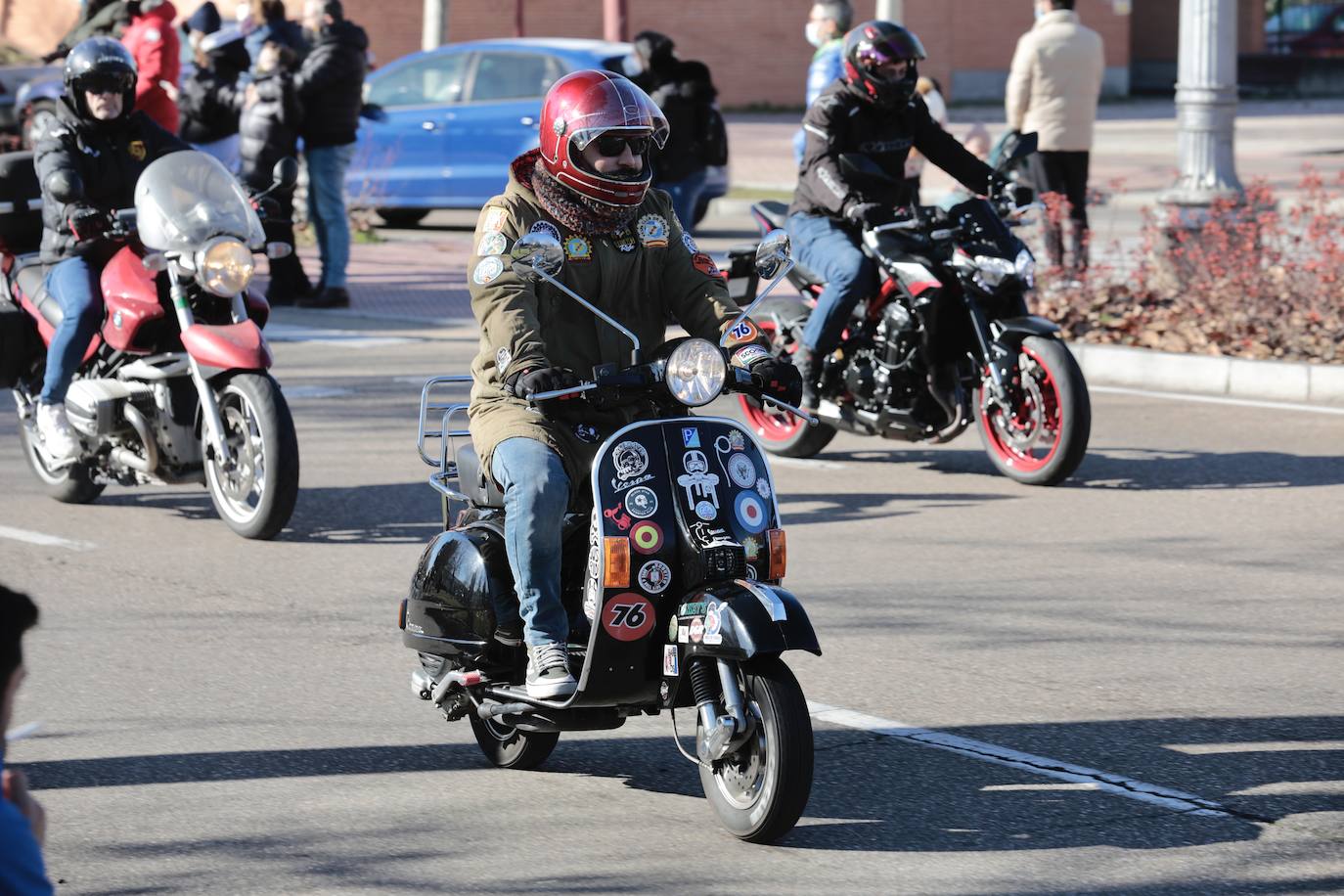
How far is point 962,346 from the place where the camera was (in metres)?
9.63

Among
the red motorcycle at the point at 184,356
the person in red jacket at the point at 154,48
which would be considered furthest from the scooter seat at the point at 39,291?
the person in red jacket at the point at 154,48

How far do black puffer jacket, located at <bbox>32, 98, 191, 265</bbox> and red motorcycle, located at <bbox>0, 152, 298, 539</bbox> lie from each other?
9.0 inches

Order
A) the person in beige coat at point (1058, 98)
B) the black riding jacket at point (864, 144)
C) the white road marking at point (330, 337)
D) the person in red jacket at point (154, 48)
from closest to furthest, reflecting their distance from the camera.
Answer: the black riding jacket at point (864, 144), the white road marking at point (330, 337), the person in red jacket at point (154, 48), the person in beige coat at point (1058, 98)

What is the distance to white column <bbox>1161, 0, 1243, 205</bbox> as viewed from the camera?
1403cm

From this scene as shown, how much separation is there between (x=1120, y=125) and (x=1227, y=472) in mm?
26460

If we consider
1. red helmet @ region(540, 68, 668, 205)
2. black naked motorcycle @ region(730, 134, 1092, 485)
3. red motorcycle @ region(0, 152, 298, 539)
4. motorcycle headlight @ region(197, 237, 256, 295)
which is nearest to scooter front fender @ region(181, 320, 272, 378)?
red motorcycle @ region(0, 152, 298, 539)

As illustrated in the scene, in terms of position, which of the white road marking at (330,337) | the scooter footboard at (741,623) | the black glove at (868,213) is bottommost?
the white road marking at (330,337)

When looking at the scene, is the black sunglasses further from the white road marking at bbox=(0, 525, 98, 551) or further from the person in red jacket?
the person in red jacket

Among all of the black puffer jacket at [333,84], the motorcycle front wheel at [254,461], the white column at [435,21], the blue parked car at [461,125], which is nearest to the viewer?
the motorcycle front wheel at [254,461]

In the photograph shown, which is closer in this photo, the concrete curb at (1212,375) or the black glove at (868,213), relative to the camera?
the black glove at (868,213)

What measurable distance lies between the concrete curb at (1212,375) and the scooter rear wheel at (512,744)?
6905 millimetres

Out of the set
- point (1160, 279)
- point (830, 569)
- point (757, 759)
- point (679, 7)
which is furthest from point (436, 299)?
point (679, 7)

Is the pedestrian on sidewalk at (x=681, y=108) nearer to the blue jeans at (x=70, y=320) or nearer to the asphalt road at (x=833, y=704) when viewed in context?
the asphalt road at (x=833, y=704)

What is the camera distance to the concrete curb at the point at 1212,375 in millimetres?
11359
